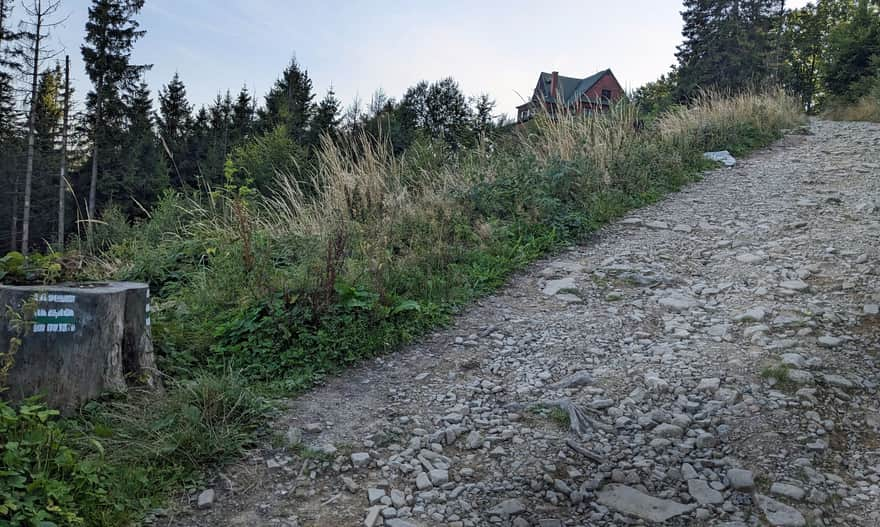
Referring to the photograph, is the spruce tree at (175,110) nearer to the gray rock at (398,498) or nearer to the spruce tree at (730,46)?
the spruce tree at (730,46)

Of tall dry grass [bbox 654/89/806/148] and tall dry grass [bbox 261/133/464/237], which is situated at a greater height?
tall dry grass [bbox 654/89/806/148]

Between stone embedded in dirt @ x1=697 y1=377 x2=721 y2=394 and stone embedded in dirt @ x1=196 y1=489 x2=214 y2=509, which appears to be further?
stone embedded in dirt @ x1=697 y1=377 x2=721 y2=394

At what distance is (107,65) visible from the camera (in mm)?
25172

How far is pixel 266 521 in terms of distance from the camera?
6.66 feet

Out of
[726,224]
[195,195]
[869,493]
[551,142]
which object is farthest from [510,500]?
[551,142]

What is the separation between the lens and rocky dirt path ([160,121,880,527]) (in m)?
2.09

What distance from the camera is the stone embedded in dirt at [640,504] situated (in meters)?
2.02

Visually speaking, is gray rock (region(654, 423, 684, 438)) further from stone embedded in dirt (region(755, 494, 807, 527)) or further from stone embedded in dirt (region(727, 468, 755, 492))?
stone embedded in dirt (region(755, 494, 807, 527))

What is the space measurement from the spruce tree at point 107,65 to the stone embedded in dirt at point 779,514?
93.3 feet

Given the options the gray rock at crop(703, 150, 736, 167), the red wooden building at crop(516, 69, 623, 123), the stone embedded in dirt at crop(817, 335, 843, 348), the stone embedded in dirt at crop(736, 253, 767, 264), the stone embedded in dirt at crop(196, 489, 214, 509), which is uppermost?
the red wooden building at crop(516, 69, 623, 123)

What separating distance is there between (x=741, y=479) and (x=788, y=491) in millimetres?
159

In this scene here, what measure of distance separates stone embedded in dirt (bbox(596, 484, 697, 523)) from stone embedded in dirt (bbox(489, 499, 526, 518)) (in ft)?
1.04

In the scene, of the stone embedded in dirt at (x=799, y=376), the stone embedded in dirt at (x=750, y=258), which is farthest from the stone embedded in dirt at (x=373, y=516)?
the stone embedded in dirt at (x=750, y=258)

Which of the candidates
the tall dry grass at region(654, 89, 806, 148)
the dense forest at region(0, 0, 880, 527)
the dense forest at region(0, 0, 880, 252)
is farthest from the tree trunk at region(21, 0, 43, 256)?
the tall dry grass at region(654, 89, 806, 148)
